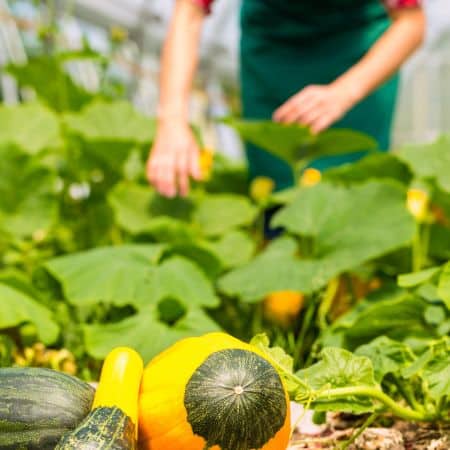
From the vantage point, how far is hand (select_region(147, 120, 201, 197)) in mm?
1536

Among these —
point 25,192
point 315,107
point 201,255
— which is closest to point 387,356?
point 201,255

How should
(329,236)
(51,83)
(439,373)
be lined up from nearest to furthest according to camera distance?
(439,373), (329,236), (51,83)

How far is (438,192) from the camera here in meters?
1.43

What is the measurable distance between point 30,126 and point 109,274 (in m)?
0.82

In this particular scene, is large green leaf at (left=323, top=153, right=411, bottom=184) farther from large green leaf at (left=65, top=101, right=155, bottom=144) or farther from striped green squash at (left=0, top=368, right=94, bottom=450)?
striped green squash at (left=0, top=368, right=94, bottom=450)

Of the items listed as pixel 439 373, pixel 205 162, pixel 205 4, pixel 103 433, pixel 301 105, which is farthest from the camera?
pixel 205 162

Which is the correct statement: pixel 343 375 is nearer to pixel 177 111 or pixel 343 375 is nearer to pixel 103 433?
pixel 103 433

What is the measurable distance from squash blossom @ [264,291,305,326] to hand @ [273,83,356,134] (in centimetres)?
38

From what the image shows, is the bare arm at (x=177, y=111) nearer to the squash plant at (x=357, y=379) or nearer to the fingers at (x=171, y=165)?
the fingers at (x=171, y=165)

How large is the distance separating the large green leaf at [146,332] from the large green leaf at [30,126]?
2.76 feet

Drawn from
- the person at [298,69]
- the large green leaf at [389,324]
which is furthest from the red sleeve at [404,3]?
the large green leaf at [389,324]

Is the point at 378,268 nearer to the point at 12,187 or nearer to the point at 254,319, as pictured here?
the point at 254,319

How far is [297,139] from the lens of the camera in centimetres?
165

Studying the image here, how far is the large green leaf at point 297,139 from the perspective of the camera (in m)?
1.59
